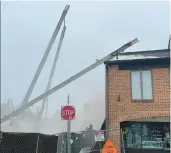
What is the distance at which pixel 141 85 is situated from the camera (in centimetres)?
1598

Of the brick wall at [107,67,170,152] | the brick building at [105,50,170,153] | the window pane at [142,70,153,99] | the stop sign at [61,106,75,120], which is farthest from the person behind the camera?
the window pane at [142,70,153,99]

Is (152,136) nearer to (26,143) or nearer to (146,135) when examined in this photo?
(146,135)

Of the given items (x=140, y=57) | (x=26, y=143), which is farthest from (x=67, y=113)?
(x=140, y=57)

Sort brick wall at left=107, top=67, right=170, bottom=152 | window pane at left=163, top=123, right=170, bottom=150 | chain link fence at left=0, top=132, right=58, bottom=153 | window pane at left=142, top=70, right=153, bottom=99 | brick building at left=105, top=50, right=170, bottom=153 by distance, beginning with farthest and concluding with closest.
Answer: window pane at left=142, top=70, right=153, bottom=99 → brick wall at left=107, top=67, right=170, bottom=152 → brick building at left=105, top=50, right=170, bottom=153 → window pane at left=163, top=123, right=170, bottom=150 → chain link fence at left=0, top=132, right=58, bottom=153

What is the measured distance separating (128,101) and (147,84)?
1539 mm

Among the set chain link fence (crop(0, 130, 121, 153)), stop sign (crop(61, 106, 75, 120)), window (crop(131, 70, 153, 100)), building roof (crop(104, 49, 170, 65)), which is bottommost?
chain link fence (crop(0, 130, 121, 153))

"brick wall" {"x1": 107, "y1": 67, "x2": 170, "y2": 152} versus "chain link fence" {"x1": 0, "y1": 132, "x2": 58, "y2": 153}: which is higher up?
"brick wall" {"x1": 107, "y1": 67, "x2": 170, "y2": 152}

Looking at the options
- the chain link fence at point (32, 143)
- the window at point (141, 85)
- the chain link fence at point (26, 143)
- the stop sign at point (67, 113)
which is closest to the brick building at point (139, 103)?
the window at point (141, 85)

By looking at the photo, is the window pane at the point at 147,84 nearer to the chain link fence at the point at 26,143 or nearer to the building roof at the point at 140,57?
the building roof at the point at 140,57

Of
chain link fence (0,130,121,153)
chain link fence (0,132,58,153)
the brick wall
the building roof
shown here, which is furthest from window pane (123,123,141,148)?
chain link fence (0,132,58,153)

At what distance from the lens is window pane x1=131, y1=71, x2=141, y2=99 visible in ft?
52.0

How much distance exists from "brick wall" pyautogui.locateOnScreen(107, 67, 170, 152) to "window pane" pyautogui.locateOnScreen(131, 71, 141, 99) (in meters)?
→ 0.26

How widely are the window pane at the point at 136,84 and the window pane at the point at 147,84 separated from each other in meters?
0.29

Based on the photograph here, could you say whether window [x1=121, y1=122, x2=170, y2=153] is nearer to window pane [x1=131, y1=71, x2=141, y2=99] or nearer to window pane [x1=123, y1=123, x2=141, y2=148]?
window pane [x1=123, y1=123, x2=141, y2=148]
